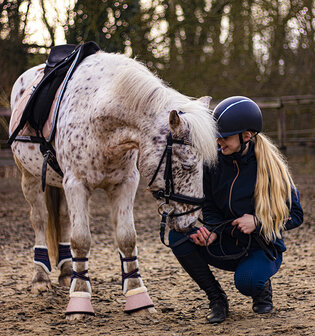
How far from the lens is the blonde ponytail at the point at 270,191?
2768mm

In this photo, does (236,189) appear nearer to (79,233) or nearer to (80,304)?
(79,233)

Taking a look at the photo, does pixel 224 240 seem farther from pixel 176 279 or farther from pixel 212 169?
pixel 176 279

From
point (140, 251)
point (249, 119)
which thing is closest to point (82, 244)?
point (249, 119)

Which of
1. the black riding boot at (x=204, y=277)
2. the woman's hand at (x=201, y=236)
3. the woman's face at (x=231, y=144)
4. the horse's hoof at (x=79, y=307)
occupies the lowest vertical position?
the horse's hoof at (x=79, y=307)

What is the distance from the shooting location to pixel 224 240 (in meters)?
3.01

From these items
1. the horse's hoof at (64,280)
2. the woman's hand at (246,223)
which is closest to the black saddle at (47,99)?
the horse's hoof at (64,280)

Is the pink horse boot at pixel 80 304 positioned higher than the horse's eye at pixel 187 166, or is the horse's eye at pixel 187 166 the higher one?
the horse's eye at pixel 187 166

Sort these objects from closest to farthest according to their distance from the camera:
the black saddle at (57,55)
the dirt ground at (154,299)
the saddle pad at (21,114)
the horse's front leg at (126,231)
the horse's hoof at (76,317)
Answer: the dirt ground at (154,299) → the horse's hoof at (76,317) → the horse's front leg at (126,231) → the saddle pad at (21,114) → the black saddle at (57,55)

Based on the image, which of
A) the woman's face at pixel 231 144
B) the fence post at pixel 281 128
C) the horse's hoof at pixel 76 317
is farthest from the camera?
the fence post at pixel 281 128

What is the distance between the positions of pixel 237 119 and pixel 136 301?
1306 mm

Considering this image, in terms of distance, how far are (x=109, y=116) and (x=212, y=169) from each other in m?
0.70

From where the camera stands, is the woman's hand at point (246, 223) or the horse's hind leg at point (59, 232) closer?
the woman's hand at point (246, 223)

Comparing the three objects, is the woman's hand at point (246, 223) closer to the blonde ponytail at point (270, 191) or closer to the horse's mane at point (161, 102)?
the blonde ponytail at point (270, 191)

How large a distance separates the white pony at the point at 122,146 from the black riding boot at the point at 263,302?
2.09 ft
